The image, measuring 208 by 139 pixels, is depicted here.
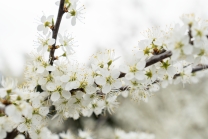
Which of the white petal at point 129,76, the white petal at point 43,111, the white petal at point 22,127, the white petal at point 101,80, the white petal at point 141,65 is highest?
the white petal at point 141,65

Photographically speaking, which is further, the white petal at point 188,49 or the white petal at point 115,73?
the white petal at point 115,73

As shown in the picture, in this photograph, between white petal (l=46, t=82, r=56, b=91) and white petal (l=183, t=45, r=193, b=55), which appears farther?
white petal (l=46, t=82, r=56, b=91)

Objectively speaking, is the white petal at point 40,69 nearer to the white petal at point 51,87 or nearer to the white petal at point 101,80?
the white petal at point 51,87

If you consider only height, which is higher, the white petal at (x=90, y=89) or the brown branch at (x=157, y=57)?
the brown branch at (x=157, y=57)

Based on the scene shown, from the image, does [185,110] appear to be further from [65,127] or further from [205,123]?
[65,127]

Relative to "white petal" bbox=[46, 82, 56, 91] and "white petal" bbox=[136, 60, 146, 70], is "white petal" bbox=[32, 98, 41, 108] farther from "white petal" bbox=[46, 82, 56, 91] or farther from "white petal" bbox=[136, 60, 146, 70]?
"white petal" bbox=[136, 60, 146, 70]

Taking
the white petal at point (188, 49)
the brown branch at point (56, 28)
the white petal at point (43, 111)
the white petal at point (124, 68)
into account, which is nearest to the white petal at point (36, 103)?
the white petal at point (43, 111)

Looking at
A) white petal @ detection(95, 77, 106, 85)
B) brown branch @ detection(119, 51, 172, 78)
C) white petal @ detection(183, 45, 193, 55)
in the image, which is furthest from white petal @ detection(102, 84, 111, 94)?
white petal @ detection(183, 45, 193, 55)

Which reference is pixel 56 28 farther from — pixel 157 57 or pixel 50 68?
pixel 157 57

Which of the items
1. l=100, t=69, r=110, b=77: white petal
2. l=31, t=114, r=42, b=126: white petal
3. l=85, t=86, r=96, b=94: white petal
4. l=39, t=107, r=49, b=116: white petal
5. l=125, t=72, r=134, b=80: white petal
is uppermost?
l=100, t=69, r=110, b=77: white petal

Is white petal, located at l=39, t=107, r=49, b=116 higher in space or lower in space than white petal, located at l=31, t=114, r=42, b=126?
higher

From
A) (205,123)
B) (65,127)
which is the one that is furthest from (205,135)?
(65,127)
